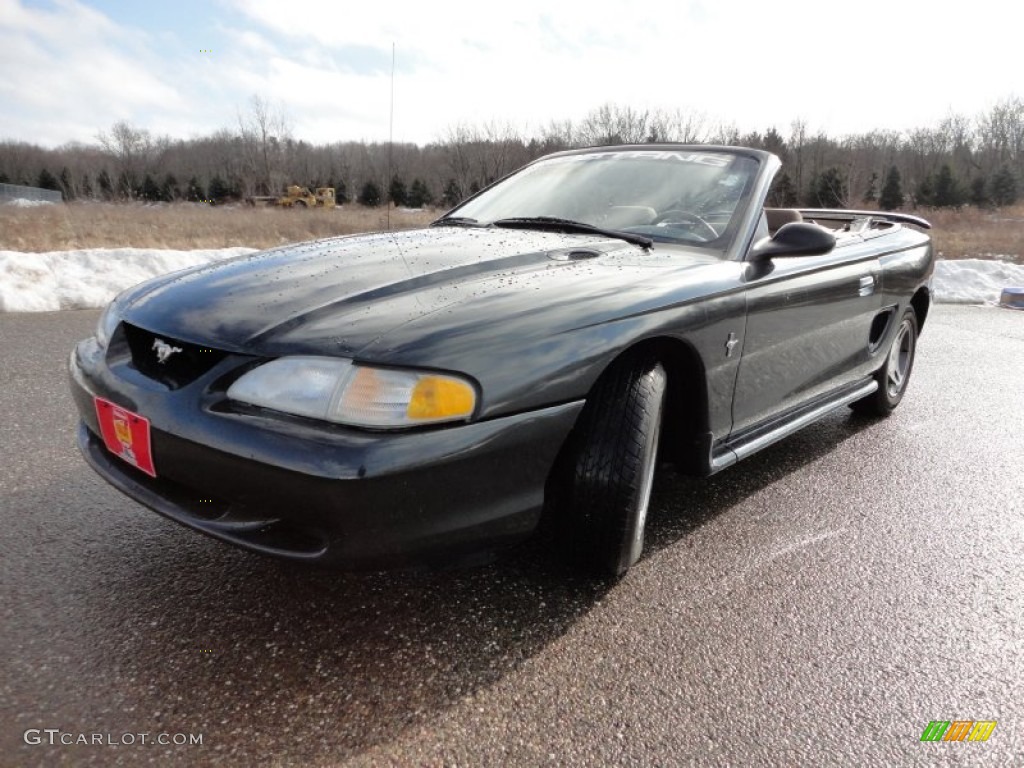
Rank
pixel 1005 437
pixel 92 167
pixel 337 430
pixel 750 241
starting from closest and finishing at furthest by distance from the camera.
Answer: pixel 337 430 < pixel 750 241 < pixel 1005 437 < pixel 92 167

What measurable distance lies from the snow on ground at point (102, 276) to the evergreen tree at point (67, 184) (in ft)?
192

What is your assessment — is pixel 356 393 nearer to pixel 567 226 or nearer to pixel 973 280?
pixel 567 226

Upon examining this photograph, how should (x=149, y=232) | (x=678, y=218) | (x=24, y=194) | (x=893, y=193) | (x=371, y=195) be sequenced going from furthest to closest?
(x=371, y=195) < (x=893, y=193) < (x=24, y=194) < (x=149, y=232) < (x=678, y=218)

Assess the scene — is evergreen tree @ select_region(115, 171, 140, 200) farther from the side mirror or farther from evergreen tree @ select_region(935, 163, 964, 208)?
the side mirror

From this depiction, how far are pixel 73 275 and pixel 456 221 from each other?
6936 mm

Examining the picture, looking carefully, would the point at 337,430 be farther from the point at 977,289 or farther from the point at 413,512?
the point at 977,289

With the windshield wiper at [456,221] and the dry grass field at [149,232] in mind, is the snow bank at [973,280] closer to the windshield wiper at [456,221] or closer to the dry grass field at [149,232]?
the dry grass field at [149,232]

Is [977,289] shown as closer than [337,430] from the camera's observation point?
No

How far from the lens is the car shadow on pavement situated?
1508 millimetres

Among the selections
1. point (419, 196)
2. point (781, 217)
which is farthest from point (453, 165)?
point (781, 217)

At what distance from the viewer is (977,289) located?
418 inches

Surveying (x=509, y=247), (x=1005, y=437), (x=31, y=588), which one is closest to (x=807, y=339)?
(x=509, y=247)

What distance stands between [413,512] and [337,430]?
0.25 m

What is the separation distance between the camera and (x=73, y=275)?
805 centimetres
